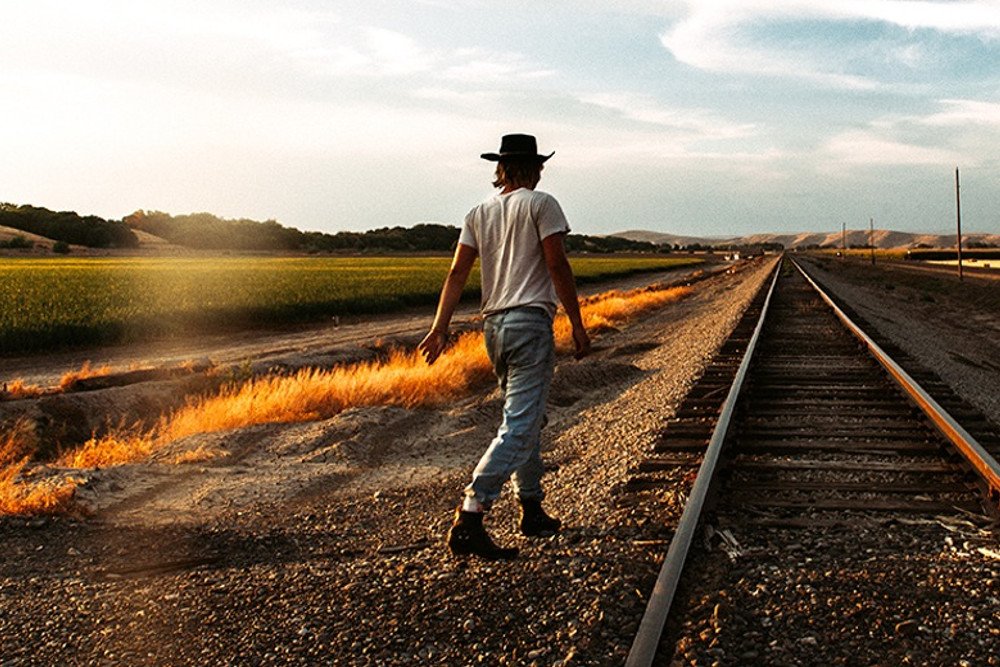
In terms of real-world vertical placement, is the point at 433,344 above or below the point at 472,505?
above

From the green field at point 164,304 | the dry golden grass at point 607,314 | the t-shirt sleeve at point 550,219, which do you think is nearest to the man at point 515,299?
the t-shirt sleeve at point 550,219

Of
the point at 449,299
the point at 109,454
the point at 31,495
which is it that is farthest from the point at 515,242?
→ the point at 109,454

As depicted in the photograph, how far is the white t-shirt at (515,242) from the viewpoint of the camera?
4.20 meters

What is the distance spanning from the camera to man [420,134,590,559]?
4.21 m

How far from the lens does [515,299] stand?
4277mm

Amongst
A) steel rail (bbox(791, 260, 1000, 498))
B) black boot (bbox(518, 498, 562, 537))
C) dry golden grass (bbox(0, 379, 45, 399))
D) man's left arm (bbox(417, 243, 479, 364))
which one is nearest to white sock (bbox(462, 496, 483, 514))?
black boot (bbox(518, 498, 562, 537))

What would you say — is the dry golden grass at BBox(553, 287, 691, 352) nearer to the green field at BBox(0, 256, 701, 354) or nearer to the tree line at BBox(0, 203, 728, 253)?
the green field at BBox(0, 256, 701, 354)

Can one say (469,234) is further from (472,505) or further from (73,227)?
(73,227)

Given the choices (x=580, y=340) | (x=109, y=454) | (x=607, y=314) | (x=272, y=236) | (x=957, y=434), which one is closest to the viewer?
(x=580, y=340)

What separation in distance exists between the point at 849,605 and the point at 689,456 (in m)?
2.56

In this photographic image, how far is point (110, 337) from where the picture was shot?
20.1m

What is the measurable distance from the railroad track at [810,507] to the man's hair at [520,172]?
70.9 inches

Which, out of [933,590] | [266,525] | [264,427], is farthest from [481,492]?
[264,427]

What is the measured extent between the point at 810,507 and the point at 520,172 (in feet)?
7.92
